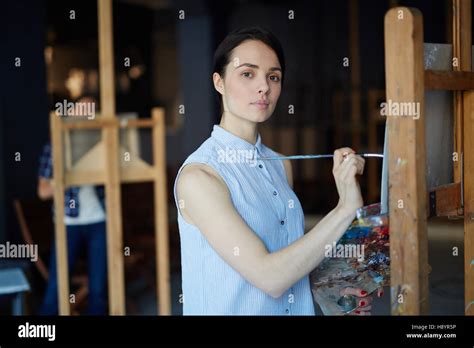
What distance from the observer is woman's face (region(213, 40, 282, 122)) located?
6.02 ft

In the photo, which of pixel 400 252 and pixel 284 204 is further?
pixel 284 204

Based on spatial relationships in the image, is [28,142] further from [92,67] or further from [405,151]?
[92,67]

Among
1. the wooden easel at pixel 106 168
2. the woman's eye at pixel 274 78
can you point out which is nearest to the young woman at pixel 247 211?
the woman's eye at pixel 274 78

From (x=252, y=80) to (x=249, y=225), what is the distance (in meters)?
0.40

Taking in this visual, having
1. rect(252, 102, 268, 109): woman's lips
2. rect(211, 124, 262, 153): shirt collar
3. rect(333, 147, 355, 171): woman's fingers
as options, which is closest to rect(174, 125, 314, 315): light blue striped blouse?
rect(211, 124, 262, 153): shirt collar

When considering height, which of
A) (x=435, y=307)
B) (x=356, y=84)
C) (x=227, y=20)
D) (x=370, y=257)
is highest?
(x=227, y=20)

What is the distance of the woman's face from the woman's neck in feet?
0.06

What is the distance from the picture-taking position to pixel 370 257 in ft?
5.86

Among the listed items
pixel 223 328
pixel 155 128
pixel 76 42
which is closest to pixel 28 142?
pixel 155 128

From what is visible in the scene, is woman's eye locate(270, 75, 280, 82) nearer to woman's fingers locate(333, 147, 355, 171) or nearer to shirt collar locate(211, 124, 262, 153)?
shirt collar locate(211, 124, 262, 153)

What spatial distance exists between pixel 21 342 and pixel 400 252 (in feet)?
4.85

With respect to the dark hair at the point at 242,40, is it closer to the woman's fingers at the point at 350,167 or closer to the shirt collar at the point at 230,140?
the shirt collar at the point at 230,140

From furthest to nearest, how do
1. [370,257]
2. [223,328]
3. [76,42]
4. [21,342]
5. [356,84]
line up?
1. [76,42]
2. [356,84]
3. [21,342]
4. [223,328]
5. [370,257]

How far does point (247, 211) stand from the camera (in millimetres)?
1749
